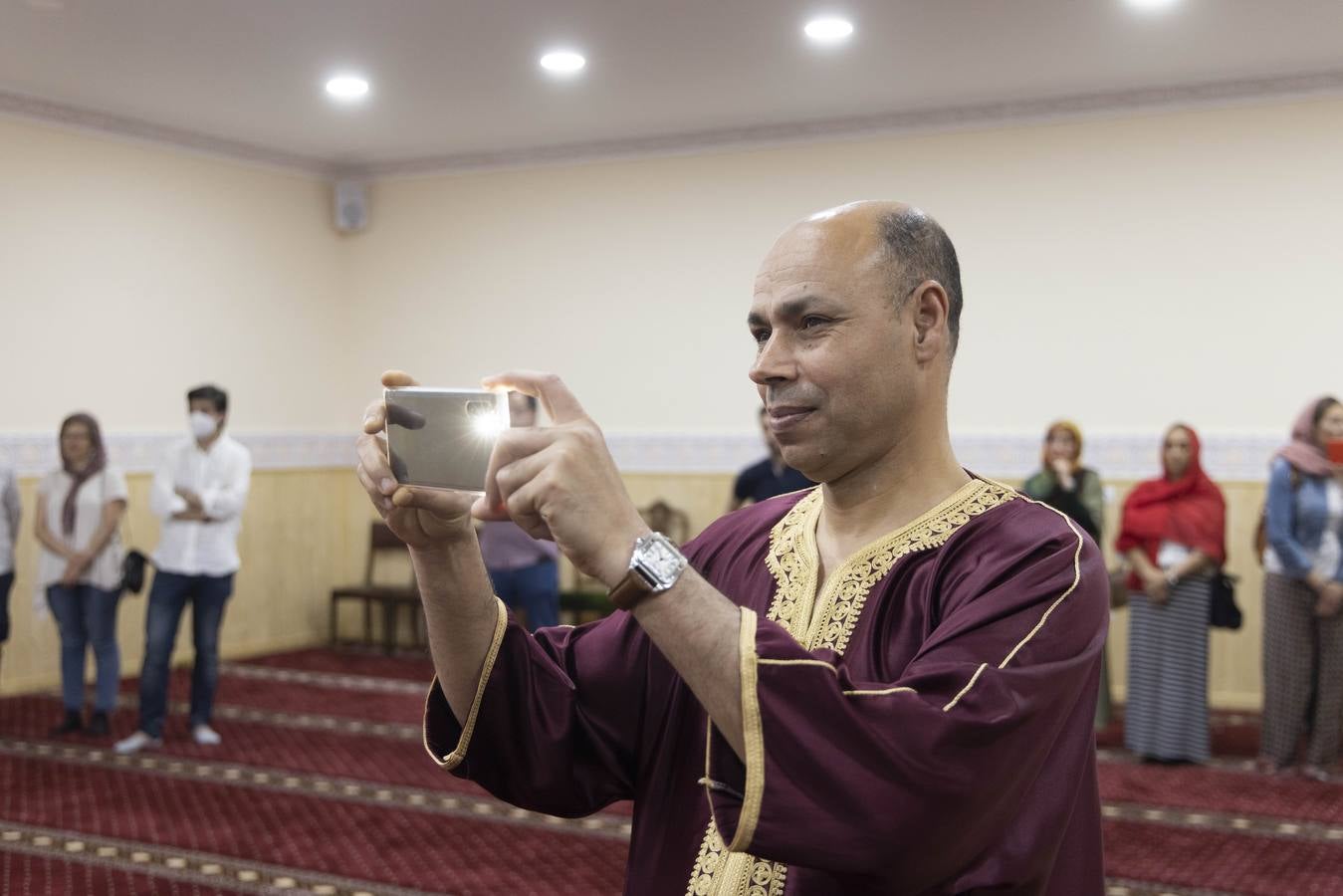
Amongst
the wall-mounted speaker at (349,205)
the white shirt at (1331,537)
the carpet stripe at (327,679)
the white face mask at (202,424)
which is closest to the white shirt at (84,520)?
the white face mask at (202,424)

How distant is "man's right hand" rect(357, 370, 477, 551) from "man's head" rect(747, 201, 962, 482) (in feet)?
1.07

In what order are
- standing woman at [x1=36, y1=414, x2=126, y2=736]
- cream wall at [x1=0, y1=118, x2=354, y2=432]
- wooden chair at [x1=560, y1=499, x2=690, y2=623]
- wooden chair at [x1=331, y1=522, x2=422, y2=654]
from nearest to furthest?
standing woman at [x1=36, y1=414, x2=126, y2=736] < cream wall at [x1=0, y1=118, x2=354, y2=432] < wooden chair at [x1=560, y1=499, x2=690, y2=623] < wooden chair at [x1=331, y1=522, x2=422, y2=654]

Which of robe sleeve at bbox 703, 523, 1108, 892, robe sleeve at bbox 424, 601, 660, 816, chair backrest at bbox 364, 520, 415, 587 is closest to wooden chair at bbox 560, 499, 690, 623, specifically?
chair backrest at bbox 364, 520, 415, 587

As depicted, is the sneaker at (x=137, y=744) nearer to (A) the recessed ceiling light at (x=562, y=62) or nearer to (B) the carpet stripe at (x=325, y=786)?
(B) the carpet stripe at (x=325, y=786)

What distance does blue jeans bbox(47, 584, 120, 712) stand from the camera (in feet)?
21.0

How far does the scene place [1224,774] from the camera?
5738 mm

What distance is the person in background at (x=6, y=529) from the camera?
6.18 metres

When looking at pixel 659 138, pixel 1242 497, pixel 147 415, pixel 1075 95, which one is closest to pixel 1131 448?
pixel 1242 497

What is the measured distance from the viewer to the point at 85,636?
6527 millimetres

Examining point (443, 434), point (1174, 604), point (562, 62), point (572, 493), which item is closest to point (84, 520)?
point (562, 62)

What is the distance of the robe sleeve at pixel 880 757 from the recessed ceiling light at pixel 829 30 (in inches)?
207

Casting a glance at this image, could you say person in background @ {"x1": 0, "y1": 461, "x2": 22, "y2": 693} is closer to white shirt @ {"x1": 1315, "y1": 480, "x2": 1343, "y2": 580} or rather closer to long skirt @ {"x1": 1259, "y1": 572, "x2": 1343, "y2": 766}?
long skirt @ {"x1": 1259, "y1": 572, "x2": 1343, "y2": 766}

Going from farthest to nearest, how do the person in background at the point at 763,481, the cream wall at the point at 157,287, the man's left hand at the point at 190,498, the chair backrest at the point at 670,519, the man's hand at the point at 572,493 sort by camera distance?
the chair backrest at the point at 670,519, the cream wall at the point at 157,287, the person in background at the point at 763,481, the man's left hand at the point at 190,498, the man's hand at the point at 572,493

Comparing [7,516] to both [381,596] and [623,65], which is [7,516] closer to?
[381,596]
